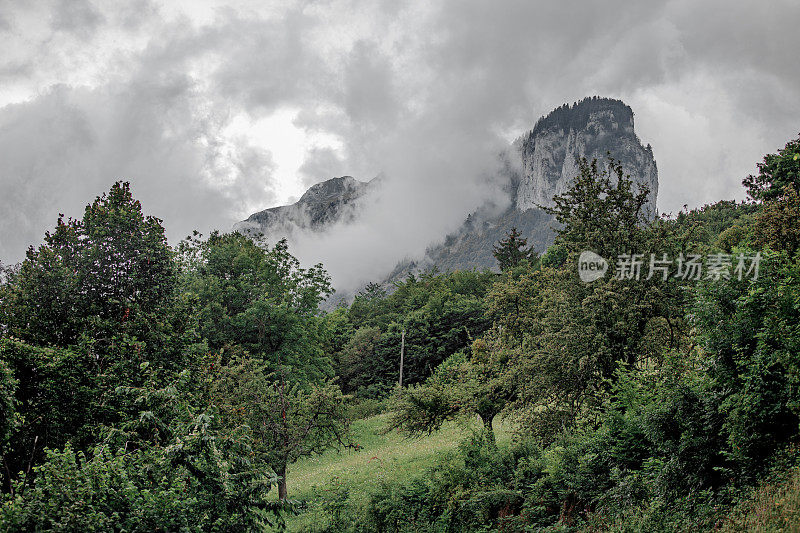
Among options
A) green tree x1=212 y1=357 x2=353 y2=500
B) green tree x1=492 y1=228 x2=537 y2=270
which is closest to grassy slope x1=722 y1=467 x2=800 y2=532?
green tree x1=212 y1=357 x2=353 y2=500

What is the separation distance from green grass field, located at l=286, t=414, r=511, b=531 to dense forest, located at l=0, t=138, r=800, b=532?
1397mm

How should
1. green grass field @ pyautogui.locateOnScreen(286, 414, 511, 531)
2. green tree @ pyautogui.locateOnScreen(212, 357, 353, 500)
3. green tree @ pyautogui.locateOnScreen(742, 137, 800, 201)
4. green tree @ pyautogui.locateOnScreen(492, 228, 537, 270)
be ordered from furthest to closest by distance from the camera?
green tree @ pyautogui.locateOnScreen(492, 228, 537, 270) → green tree @ pyautogui.locateOnScreen(742, 137, 800, 201) → green tree @ pyautogui.locateOnScreen(212, 357, 353, 500) → green grass field @ pyautogui.locateOnScreen(286, 414, 511, 531)

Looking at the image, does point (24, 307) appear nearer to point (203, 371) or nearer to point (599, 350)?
point (203, 371)

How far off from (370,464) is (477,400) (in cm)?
886

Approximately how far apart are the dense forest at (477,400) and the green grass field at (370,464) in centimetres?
140

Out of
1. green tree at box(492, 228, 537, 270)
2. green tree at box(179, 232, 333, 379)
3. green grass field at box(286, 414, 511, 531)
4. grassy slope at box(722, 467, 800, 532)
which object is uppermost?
green tree at box(492, 228, 537, 270)

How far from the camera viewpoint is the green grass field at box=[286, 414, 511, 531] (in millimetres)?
21891

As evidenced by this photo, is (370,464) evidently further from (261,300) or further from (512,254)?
(512,254)

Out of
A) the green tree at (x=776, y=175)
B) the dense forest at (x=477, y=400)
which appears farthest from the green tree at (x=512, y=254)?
the dense forest at (x=477, y=400)

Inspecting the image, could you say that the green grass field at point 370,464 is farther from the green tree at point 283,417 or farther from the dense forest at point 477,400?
the green tree at point 283,417

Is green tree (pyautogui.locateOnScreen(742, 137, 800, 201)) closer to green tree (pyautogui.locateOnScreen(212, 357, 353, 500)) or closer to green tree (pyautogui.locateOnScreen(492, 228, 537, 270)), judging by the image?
green tree (pyautogui.locateOnScreen(212, 357, 353, 500))

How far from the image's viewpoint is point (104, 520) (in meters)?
7.64

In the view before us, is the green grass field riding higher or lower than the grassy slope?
lower

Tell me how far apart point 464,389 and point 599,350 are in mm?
6572
